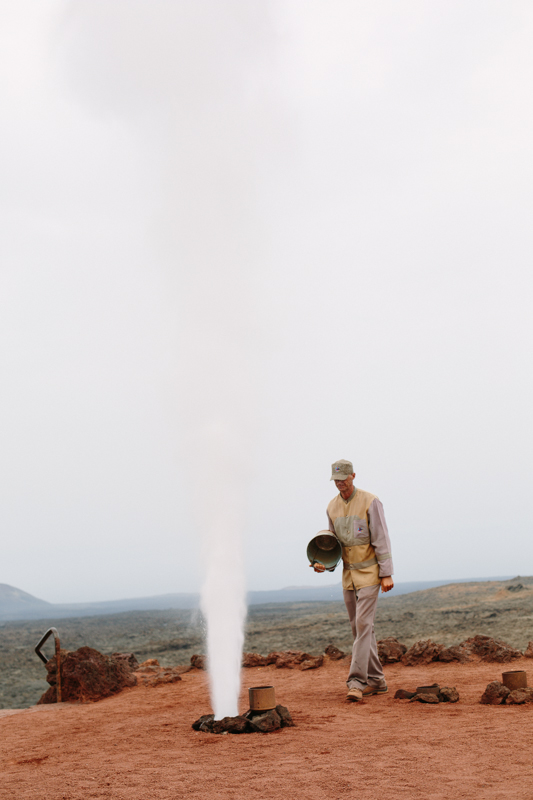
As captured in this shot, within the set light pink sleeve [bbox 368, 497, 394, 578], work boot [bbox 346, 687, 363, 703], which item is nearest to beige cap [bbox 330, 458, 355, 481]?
light pink sleeve [bbox 368, 497, 394, 578]

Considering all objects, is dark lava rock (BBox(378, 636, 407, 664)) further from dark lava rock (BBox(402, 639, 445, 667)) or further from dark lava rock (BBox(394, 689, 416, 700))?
dark lava rock (BBox(394, 689, 416, 700))

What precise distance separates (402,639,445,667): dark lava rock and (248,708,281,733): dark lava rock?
4302 mm

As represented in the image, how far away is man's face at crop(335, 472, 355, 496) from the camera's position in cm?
732

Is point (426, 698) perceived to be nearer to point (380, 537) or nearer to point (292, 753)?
point (380, 537)

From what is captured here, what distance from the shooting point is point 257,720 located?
18.9 feet

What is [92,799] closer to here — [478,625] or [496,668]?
[496,668]

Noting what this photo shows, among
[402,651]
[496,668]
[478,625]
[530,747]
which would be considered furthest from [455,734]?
[478,625]

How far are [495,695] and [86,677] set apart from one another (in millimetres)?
5449

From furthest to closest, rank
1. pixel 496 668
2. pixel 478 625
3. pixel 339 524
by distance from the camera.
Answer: pixel 478 625 → pixel 496 668 → pixel 339 524

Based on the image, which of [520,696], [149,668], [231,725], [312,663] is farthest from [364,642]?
[149,668]

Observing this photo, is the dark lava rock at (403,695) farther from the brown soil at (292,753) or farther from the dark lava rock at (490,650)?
the dark lava rock at (490,650)

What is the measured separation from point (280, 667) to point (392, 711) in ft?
13.5

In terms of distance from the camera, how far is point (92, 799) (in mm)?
4043

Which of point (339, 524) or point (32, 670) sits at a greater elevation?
point (339, 524)
